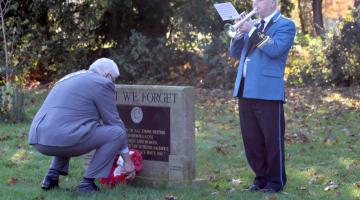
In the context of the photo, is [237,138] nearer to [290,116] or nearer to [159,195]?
[290,116]

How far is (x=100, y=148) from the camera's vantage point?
6230 millimetres

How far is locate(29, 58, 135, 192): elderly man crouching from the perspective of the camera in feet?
20.0

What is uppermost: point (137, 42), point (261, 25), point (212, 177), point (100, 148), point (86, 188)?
point (261, 25)

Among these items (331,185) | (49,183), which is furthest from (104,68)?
(331,185)

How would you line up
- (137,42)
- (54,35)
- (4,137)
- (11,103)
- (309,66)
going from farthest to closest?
(54,35) < (137,42) < (309,66) < (11,103) < (4,137)

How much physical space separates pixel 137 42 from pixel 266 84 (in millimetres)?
11666

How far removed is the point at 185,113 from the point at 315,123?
506cm

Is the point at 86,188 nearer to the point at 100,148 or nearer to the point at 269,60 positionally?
the point at 100,148

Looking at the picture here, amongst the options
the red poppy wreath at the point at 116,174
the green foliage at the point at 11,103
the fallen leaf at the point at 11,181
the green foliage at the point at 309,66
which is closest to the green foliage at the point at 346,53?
the green foliage at the point at 309,66

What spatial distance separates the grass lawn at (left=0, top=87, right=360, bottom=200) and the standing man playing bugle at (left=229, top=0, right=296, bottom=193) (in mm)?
343

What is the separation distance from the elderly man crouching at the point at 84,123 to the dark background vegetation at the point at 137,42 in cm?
1067

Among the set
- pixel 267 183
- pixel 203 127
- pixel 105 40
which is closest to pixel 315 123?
pixel 203 127

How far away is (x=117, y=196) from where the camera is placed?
246 inches

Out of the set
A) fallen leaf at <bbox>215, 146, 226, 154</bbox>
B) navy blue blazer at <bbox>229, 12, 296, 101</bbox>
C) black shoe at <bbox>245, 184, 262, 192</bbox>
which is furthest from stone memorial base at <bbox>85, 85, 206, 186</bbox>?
fallen leaf at <bbox>215, 146, 226, 154</bbox>
